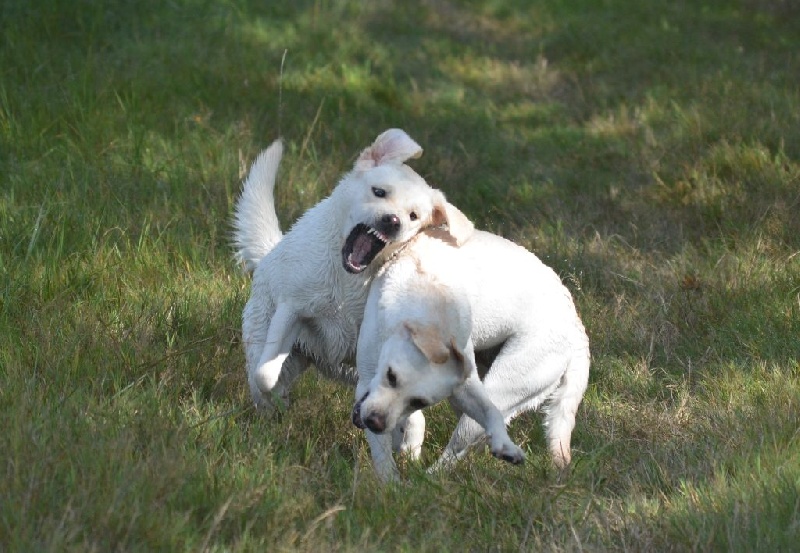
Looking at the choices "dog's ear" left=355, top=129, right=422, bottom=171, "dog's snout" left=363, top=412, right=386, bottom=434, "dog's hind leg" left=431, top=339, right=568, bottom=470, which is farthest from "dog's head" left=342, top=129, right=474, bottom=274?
"dog's snout" left=363, top=412, right=386, bottom=434

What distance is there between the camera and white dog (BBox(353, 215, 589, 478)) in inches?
152

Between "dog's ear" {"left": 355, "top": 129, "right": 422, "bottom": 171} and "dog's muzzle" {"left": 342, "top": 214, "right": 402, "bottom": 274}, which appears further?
"dog's ear" {"left": 355, "top": 129, "right": 422, "bottom": 171}

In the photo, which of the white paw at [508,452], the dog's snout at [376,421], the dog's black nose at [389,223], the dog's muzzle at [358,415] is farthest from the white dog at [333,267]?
the white paw at [508,452]

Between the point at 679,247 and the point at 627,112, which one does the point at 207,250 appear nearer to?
the point at 679,247

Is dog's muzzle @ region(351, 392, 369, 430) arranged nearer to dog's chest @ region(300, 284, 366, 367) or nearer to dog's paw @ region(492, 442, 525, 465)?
dog's paw @ region(492, 442, 525, 465)

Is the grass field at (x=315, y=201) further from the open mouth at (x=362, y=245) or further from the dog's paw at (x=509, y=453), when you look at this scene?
the open mouth at (x=362, y=245)

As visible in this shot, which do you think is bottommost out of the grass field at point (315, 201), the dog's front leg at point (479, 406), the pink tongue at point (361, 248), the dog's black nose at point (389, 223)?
the grass field at point (315, 201)

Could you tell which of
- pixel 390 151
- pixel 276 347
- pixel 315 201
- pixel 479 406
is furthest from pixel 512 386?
pixel 315 201

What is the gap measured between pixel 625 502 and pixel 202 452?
4.62 ft

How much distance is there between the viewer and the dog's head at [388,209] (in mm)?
4289

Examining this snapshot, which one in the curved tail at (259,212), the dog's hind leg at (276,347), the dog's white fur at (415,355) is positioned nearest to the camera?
the dog's white fur at (415,355)

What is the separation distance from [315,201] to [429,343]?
301 cm

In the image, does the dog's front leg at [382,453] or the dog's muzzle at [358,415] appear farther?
the dog's front leg at [382,453]

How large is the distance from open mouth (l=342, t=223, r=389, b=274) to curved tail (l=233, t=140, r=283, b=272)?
693 mm
